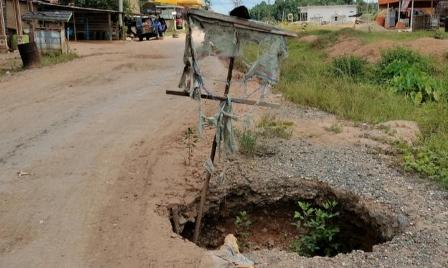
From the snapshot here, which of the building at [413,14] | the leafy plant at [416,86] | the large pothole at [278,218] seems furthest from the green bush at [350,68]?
the building at [413,14]

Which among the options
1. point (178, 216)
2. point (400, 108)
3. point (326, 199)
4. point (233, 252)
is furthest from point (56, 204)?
point (400, 108)

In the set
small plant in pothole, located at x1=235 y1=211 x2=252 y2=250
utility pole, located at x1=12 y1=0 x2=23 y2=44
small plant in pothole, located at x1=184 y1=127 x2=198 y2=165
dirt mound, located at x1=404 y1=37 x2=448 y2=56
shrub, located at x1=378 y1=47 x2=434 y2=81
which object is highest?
utility pole, located at x1=12 y1=0 x2=23 y2=44

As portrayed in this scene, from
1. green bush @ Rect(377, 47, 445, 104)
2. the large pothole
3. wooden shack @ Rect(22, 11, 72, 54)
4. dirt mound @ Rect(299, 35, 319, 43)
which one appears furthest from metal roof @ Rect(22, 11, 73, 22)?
the large pothole

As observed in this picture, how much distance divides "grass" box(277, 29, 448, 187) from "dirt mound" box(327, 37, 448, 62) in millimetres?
2470

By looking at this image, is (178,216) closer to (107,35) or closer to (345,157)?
(345,157)

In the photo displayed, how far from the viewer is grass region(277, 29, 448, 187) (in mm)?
6938

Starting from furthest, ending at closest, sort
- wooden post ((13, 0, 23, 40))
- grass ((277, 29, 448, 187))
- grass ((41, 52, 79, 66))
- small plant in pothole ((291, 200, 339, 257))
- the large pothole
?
1. wooden post ((13, 0, 23, 40))
2. grass ((41, 52, 79, 66))
3. grass ((277, 29, 448, 187))
4. the large pothole
5. small plant in pothole ((291, 200, 339, 257))

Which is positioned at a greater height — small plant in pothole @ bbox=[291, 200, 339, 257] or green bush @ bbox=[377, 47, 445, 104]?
green bush @ bbox=[377, 47, 445, 104]

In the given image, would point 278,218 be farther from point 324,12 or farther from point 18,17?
point 324,12

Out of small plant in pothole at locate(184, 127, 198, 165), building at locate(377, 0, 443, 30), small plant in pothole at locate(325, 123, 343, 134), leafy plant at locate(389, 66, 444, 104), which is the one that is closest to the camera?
small plant in pothole at locate(184, 127, 198, 165)

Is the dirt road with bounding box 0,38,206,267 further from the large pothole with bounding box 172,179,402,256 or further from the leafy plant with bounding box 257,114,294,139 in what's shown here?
the leafy plant with bounding box 257,114,294,139

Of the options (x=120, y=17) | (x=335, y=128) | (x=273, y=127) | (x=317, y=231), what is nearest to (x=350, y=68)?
(x=335, y=128)

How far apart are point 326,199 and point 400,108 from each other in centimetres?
421

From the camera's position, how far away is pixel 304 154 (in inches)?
288
